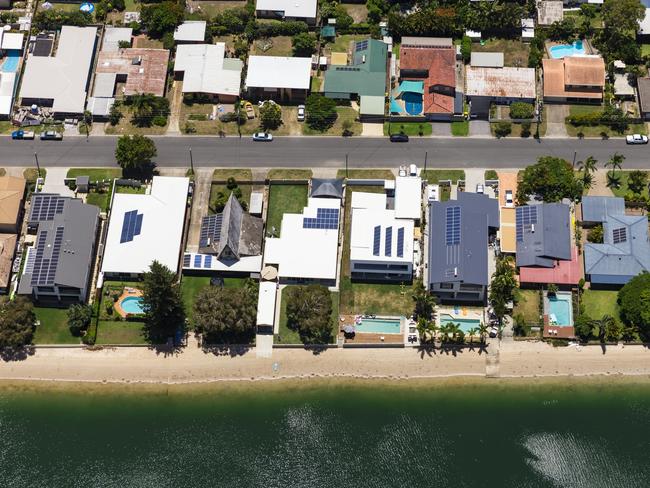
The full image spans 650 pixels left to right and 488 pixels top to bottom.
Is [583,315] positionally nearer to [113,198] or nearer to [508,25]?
[508,25]

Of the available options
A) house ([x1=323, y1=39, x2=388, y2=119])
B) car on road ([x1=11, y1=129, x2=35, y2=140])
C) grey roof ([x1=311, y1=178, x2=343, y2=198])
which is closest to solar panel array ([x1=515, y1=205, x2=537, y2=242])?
grey roof ([x1=311, y1=178, x2=343, y2=198])

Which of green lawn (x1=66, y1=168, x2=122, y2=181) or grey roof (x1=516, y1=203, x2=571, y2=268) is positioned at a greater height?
green lawn (x1=66, y1=168, x2=122, y2=181)

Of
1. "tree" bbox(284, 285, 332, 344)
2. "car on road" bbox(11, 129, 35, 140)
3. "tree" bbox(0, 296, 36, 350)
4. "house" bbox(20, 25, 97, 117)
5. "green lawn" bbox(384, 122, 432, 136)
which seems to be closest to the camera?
"tree" bbox(284, 285, 332, 344)

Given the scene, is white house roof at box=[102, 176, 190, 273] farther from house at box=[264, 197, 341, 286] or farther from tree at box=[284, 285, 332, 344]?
tree at box=[284, 285, 332, 344]

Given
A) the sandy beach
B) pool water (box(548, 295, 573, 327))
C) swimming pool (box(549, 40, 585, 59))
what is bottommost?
the sandy beach

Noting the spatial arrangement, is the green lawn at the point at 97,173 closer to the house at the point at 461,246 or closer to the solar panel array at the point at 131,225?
the solar panel array at the point at 131,225

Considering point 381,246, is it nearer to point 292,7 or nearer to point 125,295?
point 125,295
